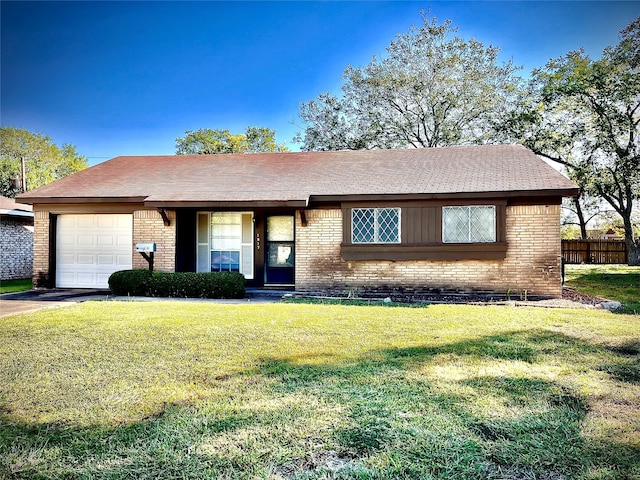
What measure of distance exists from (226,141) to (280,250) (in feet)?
78.6

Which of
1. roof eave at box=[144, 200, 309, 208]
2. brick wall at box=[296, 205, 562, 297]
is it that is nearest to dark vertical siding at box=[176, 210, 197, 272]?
roof eave at box=[144, 200, 309, 208]

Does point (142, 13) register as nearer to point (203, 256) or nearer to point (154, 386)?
point (203, 256)

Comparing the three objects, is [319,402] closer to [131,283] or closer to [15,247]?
[131,283]

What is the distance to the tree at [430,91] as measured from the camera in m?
22.2

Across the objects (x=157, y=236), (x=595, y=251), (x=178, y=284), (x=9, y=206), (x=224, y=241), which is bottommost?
(x=178, y=284)

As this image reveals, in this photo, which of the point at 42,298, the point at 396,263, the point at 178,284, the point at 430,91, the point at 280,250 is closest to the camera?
the point at 42,298

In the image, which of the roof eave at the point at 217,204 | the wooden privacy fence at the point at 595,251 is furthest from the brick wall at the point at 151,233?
the wooden privacy fence at the point at 595,251

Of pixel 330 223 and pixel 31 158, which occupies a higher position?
pixel 31 158

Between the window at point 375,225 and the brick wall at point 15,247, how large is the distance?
12.9 meters

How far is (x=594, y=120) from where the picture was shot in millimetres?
19875

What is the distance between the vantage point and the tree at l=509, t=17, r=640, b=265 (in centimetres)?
1875

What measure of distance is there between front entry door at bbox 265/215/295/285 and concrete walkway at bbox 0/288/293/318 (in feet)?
2.72

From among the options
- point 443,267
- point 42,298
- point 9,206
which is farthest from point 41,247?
point 443,267

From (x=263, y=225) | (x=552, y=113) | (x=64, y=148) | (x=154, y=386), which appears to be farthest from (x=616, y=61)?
(x=64, y=148)
